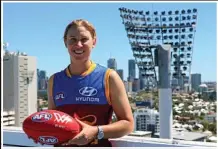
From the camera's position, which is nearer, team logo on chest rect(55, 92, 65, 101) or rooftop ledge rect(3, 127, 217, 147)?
team logo on chest rect(55, 92, 65, 101)

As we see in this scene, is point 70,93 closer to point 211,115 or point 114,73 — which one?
point 114,73

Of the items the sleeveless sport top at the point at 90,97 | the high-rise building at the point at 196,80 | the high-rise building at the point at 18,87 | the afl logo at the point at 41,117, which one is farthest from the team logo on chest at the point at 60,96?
the high-rise building at the point at 196,80

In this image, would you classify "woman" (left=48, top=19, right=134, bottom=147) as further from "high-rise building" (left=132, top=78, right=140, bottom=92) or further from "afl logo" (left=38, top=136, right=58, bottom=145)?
"high-rise building" (left=132, top=78, right=140, bottom=92)

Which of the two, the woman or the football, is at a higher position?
the woman

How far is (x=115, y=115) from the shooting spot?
1130 millimetres

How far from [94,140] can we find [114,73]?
225mm

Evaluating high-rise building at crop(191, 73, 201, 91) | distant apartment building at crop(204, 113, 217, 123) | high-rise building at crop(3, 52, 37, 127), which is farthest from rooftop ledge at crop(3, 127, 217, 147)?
distant apartment building at crop(204, 113, 217, 123)

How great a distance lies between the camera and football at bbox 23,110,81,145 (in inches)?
41.1

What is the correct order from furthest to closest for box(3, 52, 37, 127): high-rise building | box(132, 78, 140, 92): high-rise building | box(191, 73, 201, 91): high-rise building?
box(191, 73, 201, 91): high-rise building < box(3, 52, 37, 127): high-rise building < box(132, 78, 140, 92): high-rise building

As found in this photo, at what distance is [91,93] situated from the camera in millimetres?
1105

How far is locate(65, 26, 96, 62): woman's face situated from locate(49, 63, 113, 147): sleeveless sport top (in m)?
0.06

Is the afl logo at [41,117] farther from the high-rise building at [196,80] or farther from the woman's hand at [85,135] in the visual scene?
the high-rise building at [196,80]

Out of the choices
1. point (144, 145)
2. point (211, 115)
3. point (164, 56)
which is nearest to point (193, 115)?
point (211, 115)

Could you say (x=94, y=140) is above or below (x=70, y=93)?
below
